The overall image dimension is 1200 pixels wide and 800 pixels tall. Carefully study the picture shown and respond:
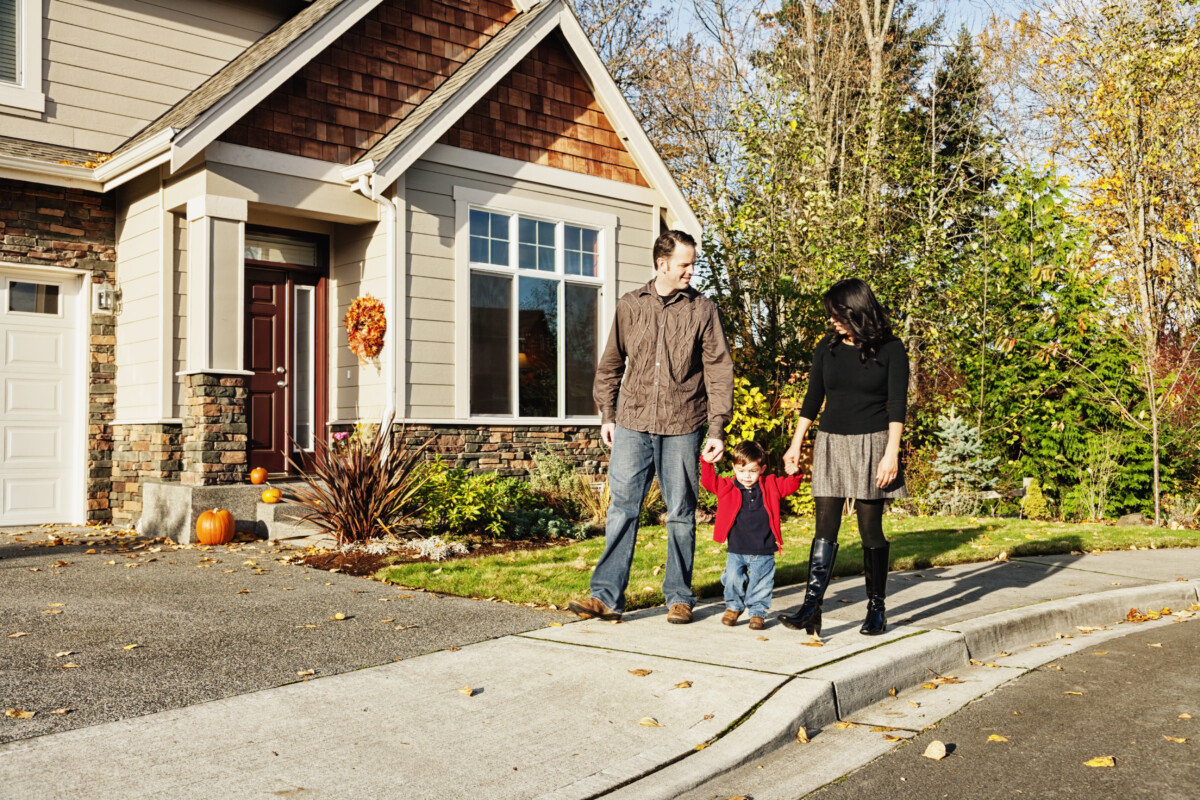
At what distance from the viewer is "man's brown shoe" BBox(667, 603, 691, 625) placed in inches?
231

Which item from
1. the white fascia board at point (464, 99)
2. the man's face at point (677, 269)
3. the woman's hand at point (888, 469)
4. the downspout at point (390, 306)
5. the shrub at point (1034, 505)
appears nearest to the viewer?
the woman's hand at point (888, 469)

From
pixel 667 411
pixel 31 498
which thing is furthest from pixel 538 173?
pixel 667 411

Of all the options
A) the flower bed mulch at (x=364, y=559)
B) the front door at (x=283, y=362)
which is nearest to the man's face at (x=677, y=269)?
the flower bed mulch at (x=364, y=559)

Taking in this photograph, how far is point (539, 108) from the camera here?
12.4 m

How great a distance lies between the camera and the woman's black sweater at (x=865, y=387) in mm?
5656

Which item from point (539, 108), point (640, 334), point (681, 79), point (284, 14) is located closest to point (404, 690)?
point (640, 334)

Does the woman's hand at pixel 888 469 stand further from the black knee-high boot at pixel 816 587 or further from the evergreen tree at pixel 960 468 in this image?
the evergreen tree at pixel 960 468

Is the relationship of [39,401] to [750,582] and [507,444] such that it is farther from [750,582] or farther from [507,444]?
[750,582]

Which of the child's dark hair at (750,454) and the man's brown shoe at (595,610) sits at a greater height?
the child's dark hair at (750,454)

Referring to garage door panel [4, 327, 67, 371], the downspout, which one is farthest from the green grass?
garage door panel [4, 327, 67, 371]

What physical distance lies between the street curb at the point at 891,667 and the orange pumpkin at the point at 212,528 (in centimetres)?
642

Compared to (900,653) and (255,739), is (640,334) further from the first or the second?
(255,739)

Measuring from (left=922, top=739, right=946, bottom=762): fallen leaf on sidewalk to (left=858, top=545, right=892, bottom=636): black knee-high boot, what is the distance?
1.53 meters

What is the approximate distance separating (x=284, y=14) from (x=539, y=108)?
3.49 meters
